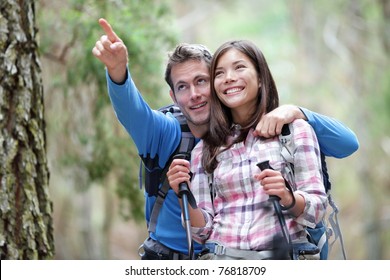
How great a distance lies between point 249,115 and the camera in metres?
2.93

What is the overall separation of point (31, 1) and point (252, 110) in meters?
1.50

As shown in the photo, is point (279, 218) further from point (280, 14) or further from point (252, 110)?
point (280, 14)

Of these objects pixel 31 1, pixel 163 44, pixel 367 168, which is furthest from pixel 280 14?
pixel 31 1

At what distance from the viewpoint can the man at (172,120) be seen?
9.27 feet

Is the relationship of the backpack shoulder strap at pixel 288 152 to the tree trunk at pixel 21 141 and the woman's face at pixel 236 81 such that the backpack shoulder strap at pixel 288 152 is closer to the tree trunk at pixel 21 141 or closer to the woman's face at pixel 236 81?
the woman's face at pixel 236 81

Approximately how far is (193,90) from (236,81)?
350 mm

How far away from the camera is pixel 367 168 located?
51.4ft

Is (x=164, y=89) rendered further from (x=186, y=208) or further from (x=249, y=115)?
(x=186, y=208)

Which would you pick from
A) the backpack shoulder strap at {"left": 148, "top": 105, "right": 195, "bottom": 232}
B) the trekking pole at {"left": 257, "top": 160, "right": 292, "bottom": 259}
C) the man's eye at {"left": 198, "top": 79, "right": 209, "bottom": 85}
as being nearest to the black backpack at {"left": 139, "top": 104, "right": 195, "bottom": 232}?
the backpack shoulder strap at {"left": 148, "top": 105, "right": 195, "bottom": 232}

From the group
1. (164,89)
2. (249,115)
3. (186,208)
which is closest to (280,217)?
(186,208)

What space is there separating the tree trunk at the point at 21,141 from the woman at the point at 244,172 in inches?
40.2

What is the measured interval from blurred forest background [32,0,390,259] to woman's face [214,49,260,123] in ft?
10.9

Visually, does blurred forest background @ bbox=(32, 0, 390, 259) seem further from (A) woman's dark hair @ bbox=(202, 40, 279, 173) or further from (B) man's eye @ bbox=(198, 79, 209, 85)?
(A) woman's dark hair @ bbox=(202, 40, 279, 173)
